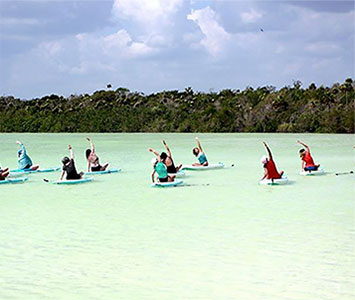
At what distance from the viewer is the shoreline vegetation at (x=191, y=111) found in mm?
54188

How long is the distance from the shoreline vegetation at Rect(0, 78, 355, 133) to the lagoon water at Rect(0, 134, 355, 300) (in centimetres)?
4059

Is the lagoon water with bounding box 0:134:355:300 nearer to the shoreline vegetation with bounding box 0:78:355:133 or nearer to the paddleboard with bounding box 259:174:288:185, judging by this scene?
the paddleboard with bounding box 259:174:288:185

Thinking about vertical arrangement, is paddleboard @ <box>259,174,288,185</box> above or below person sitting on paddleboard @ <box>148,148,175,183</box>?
below

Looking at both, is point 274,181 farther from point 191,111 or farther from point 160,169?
point 191,111

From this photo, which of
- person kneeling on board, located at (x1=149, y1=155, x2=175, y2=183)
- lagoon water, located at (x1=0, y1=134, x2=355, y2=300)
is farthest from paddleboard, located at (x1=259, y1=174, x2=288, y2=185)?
person kneeling on board, located at (x1=149, y1=155, x2=175, y2=183)

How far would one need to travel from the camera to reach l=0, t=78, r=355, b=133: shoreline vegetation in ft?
178

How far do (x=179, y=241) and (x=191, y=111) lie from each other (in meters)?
55.1

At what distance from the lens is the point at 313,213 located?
33.3ft

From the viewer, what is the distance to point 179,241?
324 inches

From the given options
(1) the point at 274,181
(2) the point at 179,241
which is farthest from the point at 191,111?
(2) the point at 179,241

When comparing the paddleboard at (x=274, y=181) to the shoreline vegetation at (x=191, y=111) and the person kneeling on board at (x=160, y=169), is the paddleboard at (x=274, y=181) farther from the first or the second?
the shoreline vegetation at (x=191, y=111)

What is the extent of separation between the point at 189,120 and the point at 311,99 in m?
11.8

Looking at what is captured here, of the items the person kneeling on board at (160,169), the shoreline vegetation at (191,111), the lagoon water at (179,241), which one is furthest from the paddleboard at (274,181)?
the shoreline vegetation at (191,111)

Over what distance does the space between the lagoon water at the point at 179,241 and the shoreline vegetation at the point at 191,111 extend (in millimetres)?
40586
